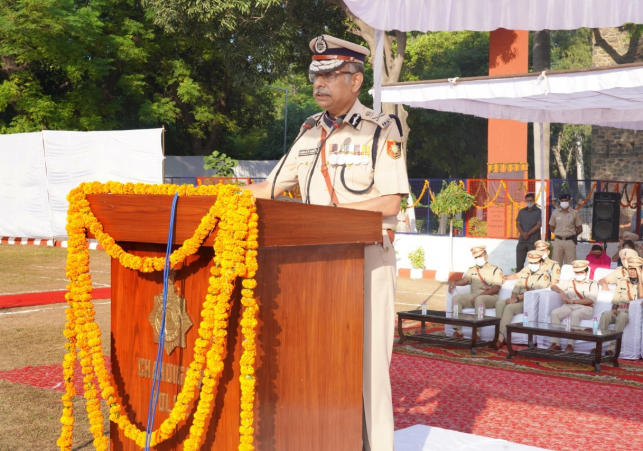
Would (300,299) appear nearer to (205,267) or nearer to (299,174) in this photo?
(205,267)

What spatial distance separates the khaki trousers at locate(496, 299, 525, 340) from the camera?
957cm

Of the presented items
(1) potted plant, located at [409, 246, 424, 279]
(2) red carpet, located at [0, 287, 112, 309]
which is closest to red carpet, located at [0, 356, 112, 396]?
(2) red carpet, located at [0, 287, 112, 309]

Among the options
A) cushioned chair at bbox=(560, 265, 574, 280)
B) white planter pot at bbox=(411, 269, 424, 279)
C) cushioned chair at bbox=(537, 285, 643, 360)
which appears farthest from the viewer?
white planter pot at bbox=(411, 269, 424, 279)

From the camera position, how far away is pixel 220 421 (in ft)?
7.50

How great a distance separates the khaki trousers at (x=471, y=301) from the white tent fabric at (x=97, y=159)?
303 inches

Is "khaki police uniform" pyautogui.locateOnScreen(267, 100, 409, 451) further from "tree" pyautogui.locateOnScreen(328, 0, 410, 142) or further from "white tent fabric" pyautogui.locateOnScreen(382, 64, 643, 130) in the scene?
"tree" pyautogui.locateOnScreen(328, 0, 410, 142)

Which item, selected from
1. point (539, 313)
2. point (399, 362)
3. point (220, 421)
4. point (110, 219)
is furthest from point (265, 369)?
point (539, 313)

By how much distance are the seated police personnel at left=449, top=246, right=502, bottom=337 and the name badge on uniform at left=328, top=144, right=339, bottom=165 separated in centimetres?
711

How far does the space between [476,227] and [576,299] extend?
7519 mm

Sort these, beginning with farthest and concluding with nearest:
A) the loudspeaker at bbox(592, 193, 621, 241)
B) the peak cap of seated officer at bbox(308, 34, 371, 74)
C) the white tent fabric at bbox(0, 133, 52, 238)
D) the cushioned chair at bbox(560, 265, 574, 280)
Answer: the white tent fabric at bbox(0, 133, 52, 238) → the loudspeaker at bbox(592, 193, 621, 241) → the cushioned chair at bbox(560, 265, 574, 280) → the peak cap of seated officer at bbox(308, 34, 371, 74)

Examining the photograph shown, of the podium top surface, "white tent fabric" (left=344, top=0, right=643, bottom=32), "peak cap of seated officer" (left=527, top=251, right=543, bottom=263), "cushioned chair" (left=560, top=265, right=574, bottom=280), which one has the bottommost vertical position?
"cushioned chair" (left=560, top=265, right=574, bottom=280)

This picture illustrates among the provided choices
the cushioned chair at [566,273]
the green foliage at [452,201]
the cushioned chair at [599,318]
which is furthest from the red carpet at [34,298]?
the green foliage at [452,201]

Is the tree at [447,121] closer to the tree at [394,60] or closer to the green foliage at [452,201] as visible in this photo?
the tree at [394,60]

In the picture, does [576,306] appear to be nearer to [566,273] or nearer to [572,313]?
[572,313]
